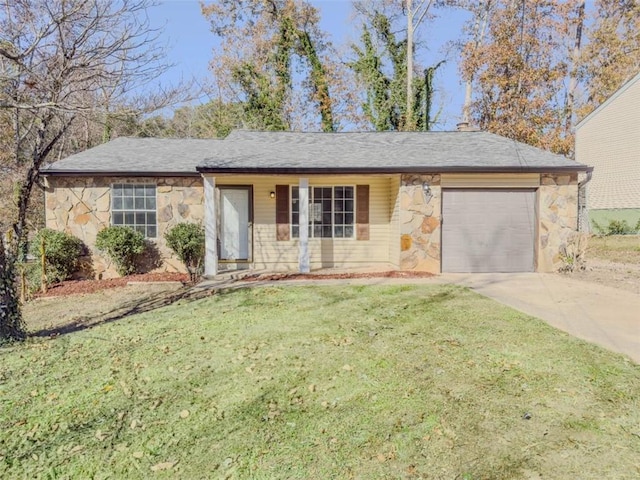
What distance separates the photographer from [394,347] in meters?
4.50

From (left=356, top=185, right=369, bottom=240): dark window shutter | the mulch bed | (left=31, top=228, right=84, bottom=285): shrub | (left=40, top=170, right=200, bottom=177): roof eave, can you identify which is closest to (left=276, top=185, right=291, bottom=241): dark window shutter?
(left=356, top=185, right=369, bottom=240): dark window shutter

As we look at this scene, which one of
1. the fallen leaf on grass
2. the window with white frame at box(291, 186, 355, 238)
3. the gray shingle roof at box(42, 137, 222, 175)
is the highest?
the gray shingle roof at box(42, 137, 222, 175)

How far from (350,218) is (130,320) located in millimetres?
6211

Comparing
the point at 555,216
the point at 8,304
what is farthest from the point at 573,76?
Answer: the point at 8,304

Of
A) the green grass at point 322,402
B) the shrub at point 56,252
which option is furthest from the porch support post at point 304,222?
the shrub at point 56,252

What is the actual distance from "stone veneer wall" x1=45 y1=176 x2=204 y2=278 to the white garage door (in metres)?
5.90

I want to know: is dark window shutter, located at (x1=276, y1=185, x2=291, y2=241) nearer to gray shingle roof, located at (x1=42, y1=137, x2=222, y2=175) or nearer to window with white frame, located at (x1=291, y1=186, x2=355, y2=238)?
window with white frame, located at (x1=291, y1=186, x2=355, y2=238)

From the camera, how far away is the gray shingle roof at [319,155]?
920 centimetres

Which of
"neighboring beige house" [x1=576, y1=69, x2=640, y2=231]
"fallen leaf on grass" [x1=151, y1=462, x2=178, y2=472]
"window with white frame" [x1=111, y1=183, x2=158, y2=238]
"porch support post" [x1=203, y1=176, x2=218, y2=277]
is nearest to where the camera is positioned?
"fallen leaf on grass" [x1=151, y1=462, x2=178, y2=472]

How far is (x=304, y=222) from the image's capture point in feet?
30.6

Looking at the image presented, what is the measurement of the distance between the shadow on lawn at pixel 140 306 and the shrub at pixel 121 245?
225 centimetres

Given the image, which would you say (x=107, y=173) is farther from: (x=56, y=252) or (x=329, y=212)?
(x=329, y=212)

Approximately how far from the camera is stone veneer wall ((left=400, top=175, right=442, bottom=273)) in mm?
9312

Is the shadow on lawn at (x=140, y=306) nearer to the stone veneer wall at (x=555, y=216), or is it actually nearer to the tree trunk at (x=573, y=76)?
the stone veneer wall at (x=555, y=216)
